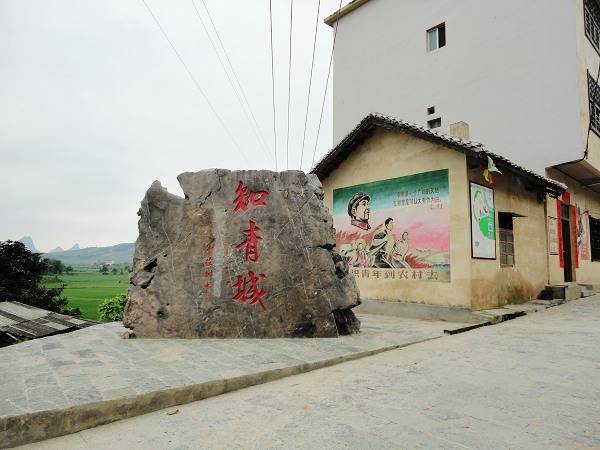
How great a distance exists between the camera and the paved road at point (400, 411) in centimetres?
254

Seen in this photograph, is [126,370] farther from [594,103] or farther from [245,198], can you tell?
[594,103]

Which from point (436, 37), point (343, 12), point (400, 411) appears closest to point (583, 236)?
point (436, 37)

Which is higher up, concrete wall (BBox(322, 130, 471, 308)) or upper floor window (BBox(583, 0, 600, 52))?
upper floor window (BBox(583, 0, 600, 52))

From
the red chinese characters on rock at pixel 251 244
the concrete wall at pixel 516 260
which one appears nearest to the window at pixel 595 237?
the concrete wall at pixel 516 260

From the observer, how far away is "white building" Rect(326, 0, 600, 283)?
37.6 ft

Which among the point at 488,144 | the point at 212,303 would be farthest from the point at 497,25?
the point at 212,303

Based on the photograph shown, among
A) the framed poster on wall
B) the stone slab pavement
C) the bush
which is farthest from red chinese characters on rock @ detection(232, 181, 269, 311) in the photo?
the bush

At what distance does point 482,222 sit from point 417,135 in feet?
7.65

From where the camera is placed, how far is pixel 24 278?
1200 centimetres

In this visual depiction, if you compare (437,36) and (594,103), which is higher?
(437,36)

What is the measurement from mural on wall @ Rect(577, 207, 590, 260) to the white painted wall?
12.8 ft

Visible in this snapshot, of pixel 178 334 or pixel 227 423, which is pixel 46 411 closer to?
pixel 227 423

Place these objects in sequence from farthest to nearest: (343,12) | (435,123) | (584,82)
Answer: (343,12), (435,123), (584,82)

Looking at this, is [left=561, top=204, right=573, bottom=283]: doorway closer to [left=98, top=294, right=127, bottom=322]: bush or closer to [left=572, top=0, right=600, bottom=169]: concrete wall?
[left=572, top=0, right=600, bottom=169]: concrete wall
